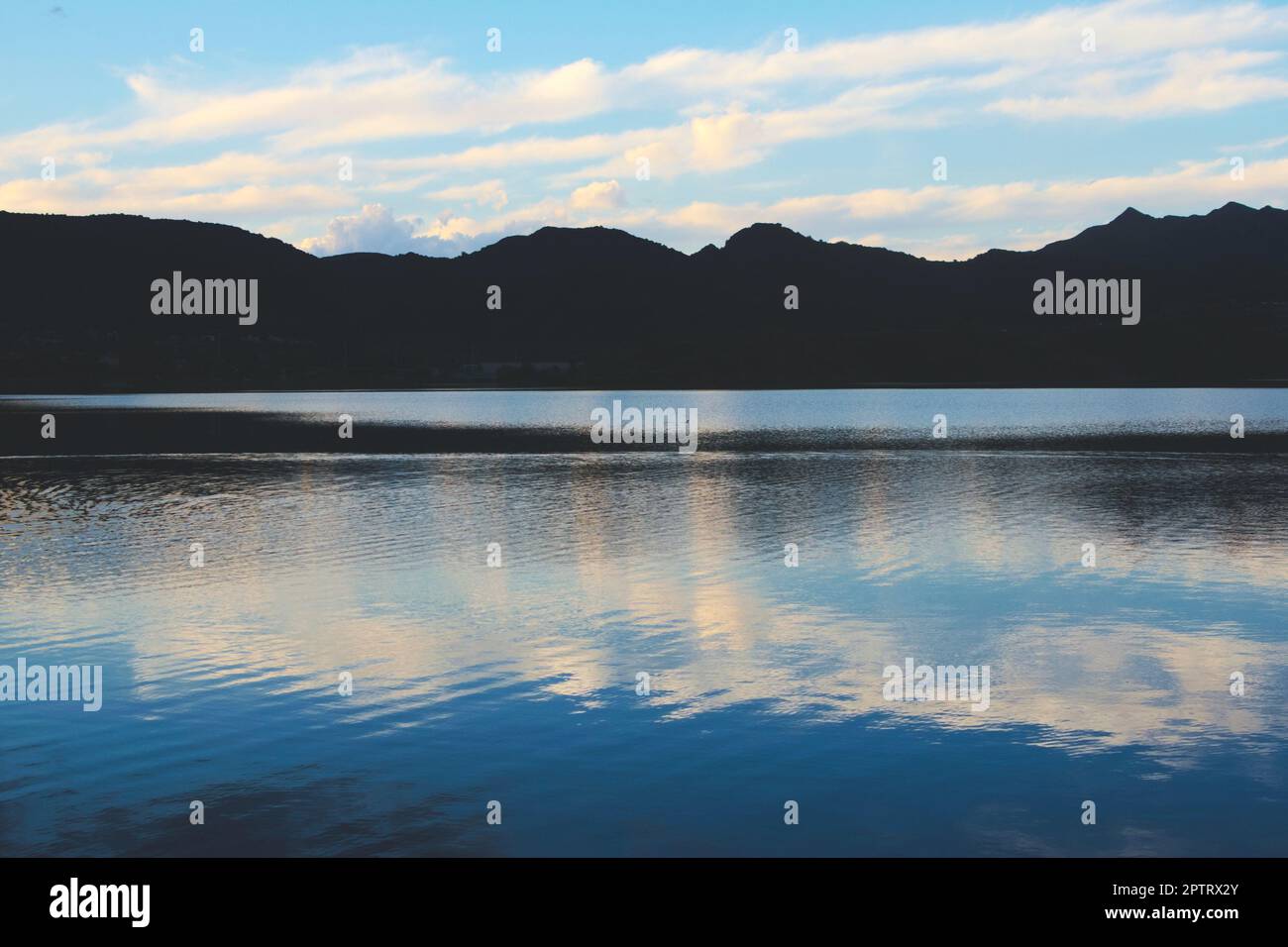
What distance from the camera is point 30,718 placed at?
21062mm

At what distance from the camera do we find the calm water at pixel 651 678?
1574 centimetres

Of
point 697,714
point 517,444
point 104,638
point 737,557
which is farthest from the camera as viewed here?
point 517,444

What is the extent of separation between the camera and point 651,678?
23641 mm

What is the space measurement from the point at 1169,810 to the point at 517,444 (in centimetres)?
8952

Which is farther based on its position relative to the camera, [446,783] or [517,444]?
[517,444]

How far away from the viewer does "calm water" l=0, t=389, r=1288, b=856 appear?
15742 millimetres

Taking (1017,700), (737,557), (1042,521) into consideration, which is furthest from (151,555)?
(1042,521)

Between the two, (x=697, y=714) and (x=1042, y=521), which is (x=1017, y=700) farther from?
(x=1042, y=521)

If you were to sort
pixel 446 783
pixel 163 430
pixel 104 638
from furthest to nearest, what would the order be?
pixel 163 430 < pixel 104 638 < pixel 446 783

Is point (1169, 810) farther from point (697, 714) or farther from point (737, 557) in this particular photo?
point (737, 557)

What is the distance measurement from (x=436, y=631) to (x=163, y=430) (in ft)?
360

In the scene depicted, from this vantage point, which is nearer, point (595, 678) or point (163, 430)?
point (595, 678)
